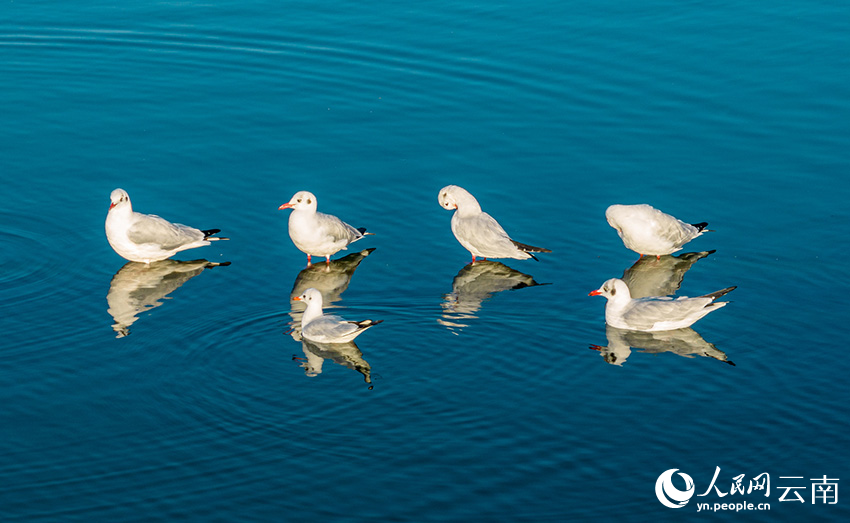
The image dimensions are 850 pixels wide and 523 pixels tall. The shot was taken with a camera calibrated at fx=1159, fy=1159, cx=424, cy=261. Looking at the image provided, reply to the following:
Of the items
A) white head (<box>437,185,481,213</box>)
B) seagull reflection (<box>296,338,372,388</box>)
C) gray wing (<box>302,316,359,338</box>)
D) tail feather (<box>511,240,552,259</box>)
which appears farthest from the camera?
white head (<box>437,185,481,213</box>)

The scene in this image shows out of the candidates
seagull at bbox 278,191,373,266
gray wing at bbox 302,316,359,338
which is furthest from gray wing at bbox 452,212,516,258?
gray wing at bbox 302,316,359,338

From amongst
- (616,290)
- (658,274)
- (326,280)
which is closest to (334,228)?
(326,280)

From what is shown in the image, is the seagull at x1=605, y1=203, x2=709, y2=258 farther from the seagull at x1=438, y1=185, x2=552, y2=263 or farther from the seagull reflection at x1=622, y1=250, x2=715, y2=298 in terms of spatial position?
the seagull at x1=438, y1=185, x2=552, y2=263

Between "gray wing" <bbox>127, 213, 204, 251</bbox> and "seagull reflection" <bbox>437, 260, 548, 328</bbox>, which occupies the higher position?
"gray wing" <bbox>127, 213, 204, 251</bbox>

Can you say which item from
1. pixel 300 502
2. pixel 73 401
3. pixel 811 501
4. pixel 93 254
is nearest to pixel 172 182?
→ pixel 93 254

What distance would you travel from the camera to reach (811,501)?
39.4 feet

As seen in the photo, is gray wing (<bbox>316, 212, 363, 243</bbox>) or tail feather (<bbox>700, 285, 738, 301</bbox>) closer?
tail feather (<bbox>700, 285, 738, 301</bbox>)

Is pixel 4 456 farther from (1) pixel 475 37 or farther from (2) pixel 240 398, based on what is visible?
(1) pixel 475 37

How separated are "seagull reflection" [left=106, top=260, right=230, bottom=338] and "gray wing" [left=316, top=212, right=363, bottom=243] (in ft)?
5.29

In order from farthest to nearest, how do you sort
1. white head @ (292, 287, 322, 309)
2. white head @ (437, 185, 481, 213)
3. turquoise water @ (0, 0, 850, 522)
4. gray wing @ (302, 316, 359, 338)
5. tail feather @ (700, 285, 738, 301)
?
1. white head @ (437, 185, 481, 213)
2. tail feather @ (700, 285, 738, 301)
3. white head @ (292, 287, 322, 309)
4. gray wing @ (302, 316, 359, 338)
5. turquoise water @ (0, 0, 850, 522)

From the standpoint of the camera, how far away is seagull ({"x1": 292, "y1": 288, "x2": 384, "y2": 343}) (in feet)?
49.3

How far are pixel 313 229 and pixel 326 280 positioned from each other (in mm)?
819

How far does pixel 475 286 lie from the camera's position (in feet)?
57.8

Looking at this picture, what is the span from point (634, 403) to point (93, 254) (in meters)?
9.14
